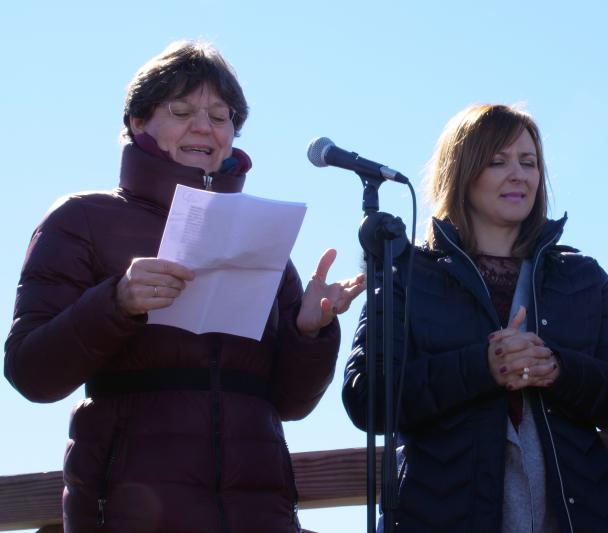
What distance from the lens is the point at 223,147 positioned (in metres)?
3.28

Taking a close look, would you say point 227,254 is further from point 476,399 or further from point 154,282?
point 476,399

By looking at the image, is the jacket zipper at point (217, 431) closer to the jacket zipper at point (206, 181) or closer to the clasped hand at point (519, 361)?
the jacket zipper at point (206, 181)

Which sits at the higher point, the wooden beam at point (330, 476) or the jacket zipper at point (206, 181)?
the jacket zipper at point (206, 181)

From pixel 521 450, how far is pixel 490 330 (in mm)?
356

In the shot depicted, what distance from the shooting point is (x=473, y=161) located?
368 cm

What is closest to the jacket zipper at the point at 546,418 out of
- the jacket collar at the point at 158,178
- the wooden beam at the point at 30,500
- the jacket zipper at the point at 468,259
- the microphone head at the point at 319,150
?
the jacket zipper at the point at 468,259

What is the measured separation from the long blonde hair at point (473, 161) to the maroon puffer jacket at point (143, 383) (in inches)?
29.8

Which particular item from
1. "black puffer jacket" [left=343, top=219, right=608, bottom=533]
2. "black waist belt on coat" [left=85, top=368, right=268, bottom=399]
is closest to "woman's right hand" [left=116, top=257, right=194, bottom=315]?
"black waist belt on coat" [left=85, top=368, right=268, bottom=399]

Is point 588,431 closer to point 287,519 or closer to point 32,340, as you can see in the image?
point 287,519

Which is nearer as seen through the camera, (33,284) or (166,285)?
(166,285)

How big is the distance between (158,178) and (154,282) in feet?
1.68

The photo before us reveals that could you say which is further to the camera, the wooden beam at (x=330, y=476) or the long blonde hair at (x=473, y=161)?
the long blonde hair at (x=473, y=161)

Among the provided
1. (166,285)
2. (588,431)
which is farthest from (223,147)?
(588,431)

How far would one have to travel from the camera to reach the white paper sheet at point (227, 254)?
8.96 feet
